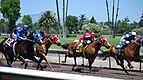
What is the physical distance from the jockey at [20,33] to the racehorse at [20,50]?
0.11m

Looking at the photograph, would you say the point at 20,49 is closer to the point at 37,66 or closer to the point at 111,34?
the point at 37,66

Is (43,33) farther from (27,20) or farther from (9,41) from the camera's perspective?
(9,41)

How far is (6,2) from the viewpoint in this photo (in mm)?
5195

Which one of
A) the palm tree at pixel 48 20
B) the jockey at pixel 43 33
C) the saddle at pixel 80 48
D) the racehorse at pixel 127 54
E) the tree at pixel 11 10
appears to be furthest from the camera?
the saddle at pixel 80 48

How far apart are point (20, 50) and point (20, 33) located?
513mm

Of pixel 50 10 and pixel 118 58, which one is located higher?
pixel 50 10

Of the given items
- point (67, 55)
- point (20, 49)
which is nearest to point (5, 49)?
point (20, 49)

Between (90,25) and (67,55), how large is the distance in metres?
2.38

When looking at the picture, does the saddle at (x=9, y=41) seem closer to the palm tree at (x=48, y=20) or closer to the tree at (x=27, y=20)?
the tree at (x=27, y=20)

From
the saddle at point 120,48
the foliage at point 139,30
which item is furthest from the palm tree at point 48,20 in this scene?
the foliage at point 139,30

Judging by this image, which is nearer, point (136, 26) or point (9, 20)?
point (136, 26)

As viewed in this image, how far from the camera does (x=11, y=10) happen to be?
200 inches

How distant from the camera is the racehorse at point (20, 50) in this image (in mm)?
6334

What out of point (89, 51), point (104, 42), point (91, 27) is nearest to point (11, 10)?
point (91, 27)
